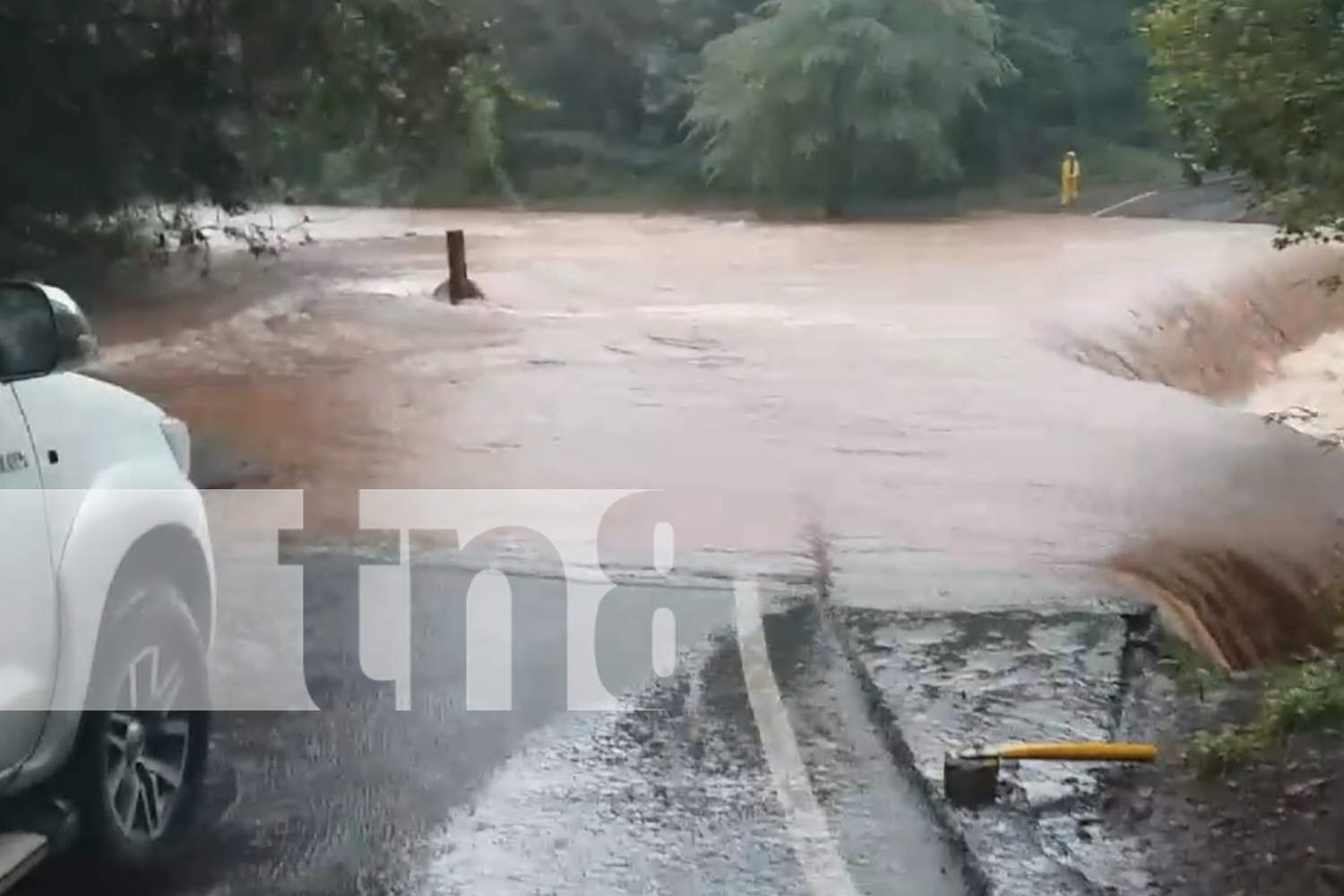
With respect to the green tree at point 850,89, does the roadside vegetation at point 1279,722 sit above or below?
below

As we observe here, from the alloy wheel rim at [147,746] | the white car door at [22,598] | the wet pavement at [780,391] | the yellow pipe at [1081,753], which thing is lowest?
the wet pavement at [780,391]

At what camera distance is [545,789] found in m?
6.22

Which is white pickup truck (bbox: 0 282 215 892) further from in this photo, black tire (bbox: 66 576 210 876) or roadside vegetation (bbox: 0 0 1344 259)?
roadside vegetation (bbox: 0 0 1344 259)

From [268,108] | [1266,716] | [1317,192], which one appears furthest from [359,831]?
[268,108]

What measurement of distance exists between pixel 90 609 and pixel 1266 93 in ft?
23.5

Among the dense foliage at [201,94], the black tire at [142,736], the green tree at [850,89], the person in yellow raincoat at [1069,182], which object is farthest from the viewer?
the person in yellow raincoat at [1069,182]

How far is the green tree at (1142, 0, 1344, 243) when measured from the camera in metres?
9.12

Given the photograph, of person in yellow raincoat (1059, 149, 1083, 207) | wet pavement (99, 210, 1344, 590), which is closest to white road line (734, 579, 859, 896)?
wet pavement (99, 210, 1344, 590)

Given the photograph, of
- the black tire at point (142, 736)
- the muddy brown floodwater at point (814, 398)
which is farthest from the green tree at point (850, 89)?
the black tire at point (142, 736)

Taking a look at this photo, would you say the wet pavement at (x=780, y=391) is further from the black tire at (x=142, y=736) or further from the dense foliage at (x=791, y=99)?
the black tire at (x=142, y=736)

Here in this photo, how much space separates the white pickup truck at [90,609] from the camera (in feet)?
14.0

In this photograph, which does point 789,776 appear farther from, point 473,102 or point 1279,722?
point 473,102

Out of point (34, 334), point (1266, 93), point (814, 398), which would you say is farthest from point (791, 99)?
point (34, 334)

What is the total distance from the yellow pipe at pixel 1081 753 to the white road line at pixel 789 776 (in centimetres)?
67
